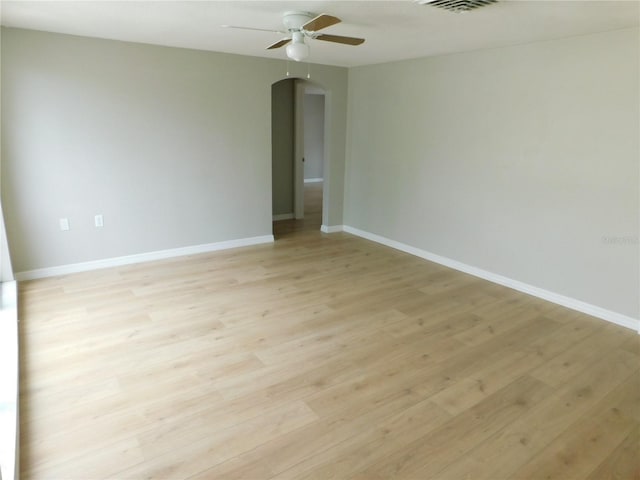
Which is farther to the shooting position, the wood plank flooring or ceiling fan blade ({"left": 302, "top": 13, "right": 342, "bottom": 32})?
ceiling fan blade ({"left": 302, "top": 13, "right": 342, "bottom": 32})

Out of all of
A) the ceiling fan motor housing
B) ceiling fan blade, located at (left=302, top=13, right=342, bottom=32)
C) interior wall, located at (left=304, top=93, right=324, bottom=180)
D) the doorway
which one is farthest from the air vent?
interior wall, located at (left=304, top=93, right=324, bottom=180)

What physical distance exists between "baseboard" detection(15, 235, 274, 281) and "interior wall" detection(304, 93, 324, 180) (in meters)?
5.83

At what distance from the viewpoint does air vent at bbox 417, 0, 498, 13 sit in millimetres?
2448

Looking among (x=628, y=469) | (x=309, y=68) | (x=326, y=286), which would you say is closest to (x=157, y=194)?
(x=326, y=286)

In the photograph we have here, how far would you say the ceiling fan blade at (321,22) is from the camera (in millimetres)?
2450

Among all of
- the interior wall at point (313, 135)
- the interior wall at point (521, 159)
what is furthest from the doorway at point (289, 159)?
the interior wall at point (313, 135)

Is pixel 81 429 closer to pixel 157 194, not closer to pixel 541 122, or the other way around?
pixel 157 194

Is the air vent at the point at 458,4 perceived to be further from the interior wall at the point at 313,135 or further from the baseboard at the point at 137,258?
the interior wall at the point at 313,135

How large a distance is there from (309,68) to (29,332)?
13.3 feet

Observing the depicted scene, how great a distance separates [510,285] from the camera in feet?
13.1

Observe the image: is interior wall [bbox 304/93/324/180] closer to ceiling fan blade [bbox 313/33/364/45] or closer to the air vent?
ceiling fan blade [bbox 313/33/364/45]

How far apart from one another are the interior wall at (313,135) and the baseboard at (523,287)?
5.70 metres

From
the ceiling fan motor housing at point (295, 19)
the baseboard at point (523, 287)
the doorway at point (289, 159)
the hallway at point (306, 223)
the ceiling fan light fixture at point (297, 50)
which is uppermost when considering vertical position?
the ceiling fan motor housing at point (295, 19)

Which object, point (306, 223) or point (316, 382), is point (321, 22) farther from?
point (306, 223)
